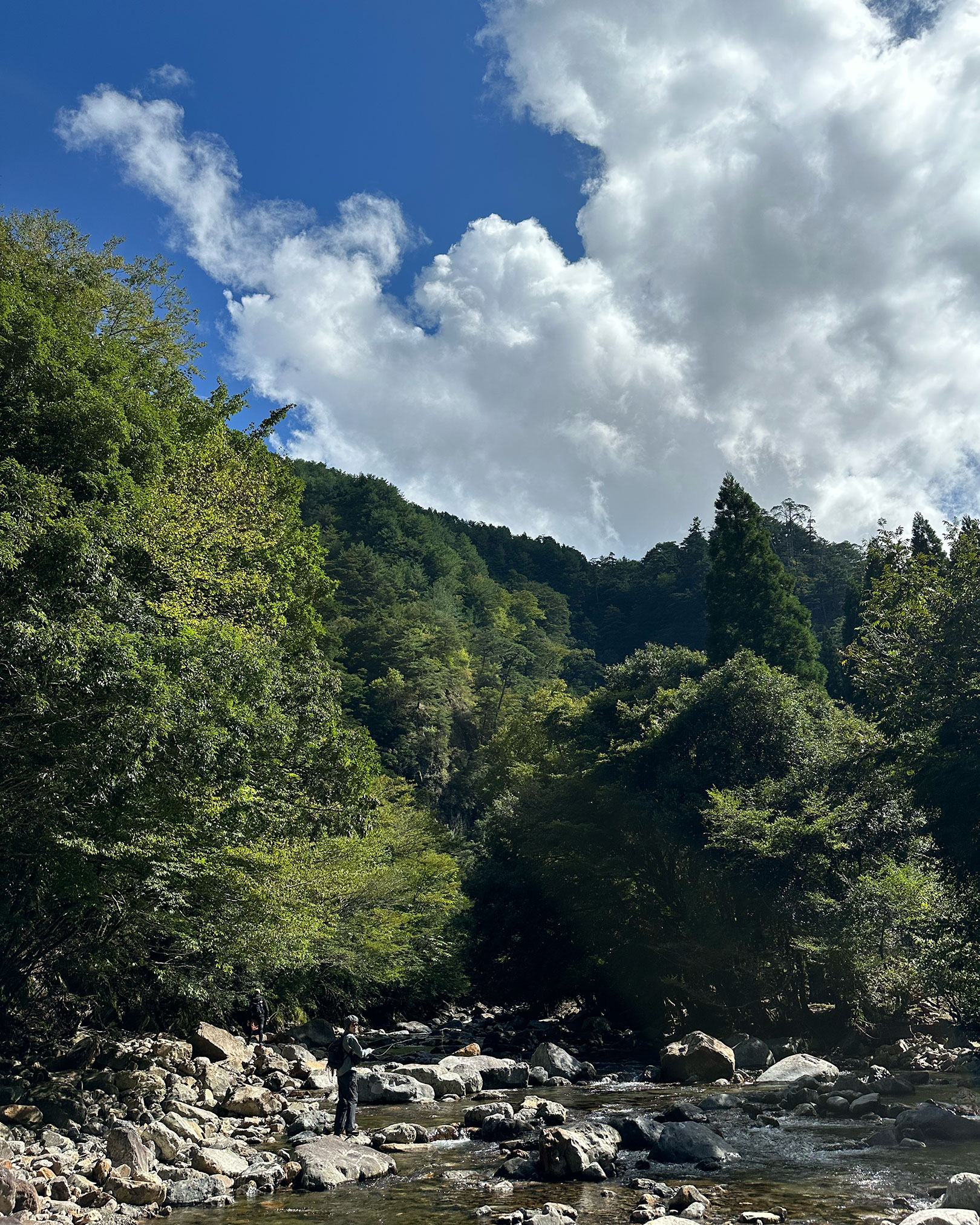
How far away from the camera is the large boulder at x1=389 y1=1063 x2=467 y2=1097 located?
62.4 ft

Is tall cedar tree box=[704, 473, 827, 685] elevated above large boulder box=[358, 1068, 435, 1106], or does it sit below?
above

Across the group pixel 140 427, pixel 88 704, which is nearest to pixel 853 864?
pixel 88 704

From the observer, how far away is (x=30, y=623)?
42.7 ft

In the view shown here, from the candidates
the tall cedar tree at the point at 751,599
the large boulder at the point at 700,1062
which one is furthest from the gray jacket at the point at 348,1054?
the tall cedar tree at the point at 751,599

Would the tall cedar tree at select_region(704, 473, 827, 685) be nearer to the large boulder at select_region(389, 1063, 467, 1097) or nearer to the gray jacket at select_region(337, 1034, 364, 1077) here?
the large boulder at select_region(389, 1063, 467, 1097)

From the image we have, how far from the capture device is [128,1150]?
11.5 meters

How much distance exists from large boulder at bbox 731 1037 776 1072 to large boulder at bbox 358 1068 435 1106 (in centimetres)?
836

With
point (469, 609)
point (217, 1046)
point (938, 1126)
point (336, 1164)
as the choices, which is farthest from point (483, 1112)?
point (469, 609)

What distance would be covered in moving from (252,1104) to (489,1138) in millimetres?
4862

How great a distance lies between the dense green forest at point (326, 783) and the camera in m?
14.3

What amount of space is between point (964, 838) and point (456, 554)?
91914mm

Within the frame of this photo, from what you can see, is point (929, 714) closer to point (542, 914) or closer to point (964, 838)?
point (964, 838)

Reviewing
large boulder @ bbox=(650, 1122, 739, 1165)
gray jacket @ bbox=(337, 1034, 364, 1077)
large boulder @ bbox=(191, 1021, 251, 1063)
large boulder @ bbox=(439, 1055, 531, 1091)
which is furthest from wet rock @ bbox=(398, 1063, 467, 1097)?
large boulder @ bbox=(650, 1122, 739, 1165)

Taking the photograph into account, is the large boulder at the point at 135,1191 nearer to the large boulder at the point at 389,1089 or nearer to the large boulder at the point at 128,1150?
the large boulder at the point at 128,1150
